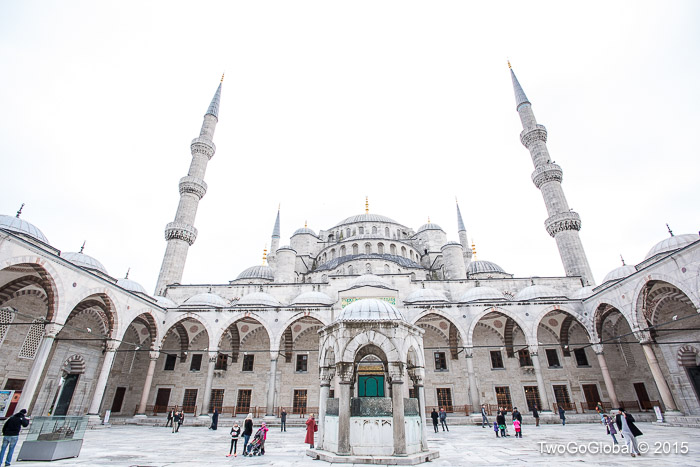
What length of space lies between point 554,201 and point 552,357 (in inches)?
423

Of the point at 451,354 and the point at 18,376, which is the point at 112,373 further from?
the point at 451,354

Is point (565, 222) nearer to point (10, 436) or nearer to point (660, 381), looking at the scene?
point (660, 381)

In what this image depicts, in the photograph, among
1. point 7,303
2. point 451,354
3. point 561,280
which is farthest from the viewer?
point 561,280

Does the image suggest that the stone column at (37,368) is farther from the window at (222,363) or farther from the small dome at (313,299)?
the small dome at (313,299)

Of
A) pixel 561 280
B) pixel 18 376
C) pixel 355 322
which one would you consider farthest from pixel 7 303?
pixel 561 280

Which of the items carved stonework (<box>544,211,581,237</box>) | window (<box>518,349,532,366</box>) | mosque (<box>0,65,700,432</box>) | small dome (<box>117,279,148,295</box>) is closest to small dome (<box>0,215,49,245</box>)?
mosque (<box>0,65,700,432</box>)

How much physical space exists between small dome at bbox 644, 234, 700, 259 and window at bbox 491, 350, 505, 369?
8589 mm

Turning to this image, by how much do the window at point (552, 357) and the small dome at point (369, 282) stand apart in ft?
30.9

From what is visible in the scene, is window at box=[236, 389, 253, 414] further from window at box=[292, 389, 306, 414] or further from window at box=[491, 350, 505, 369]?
window at box=[491, 350, 505, 369]

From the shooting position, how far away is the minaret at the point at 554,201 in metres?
22.4

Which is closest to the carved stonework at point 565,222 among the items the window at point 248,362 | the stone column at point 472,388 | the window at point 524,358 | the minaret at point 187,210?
the window at point 524,358

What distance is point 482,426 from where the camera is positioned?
14156mm

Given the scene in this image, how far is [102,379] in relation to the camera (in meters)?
13.7

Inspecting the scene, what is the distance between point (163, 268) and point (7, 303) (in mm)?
10059
